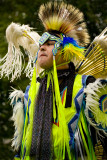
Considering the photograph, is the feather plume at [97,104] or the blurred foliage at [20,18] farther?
the blurred foliage at [20,18]

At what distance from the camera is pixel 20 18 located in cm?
438

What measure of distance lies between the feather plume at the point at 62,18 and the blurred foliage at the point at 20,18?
181cm

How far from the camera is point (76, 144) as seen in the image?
2.04m

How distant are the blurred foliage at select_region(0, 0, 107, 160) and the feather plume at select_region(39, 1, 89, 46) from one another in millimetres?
1810

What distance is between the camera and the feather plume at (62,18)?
2307 millimetres

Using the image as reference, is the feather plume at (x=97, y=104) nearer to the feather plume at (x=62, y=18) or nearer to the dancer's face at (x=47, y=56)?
the dancer's face at (x=47, y=56)

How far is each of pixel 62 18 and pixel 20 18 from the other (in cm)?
221

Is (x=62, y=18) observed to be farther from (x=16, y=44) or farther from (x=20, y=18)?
(x=20, y=18)

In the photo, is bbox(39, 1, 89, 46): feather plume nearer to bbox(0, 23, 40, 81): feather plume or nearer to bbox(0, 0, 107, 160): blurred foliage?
bbox(0, 23, 40, 81): feather plume

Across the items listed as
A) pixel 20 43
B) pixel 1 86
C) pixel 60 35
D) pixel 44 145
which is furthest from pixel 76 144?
pixel 1 86

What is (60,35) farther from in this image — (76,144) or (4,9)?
(4,9)

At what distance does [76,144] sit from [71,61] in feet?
2.35

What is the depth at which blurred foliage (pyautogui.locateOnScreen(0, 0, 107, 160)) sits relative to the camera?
4.26m

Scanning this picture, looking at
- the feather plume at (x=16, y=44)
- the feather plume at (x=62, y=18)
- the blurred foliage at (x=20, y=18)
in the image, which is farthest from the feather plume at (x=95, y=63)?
the blurred foliage at (x=20, y=18)
